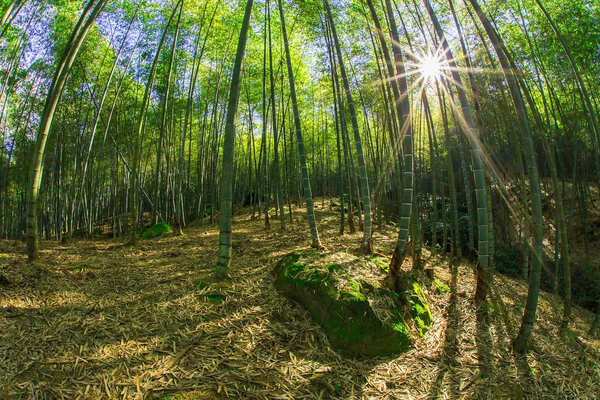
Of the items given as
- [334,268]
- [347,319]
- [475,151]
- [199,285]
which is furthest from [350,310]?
[475,151]

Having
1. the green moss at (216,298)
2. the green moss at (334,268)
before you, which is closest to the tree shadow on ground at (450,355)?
the green moss at (334,268)

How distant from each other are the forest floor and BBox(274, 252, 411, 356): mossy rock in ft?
0.27

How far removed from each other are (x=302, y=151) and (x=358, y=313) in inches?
91.1

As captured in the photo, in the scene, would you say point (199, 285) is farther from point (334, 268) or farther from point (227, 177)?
point (334, 268)

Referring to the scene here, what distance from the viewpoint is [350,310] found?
2.18m

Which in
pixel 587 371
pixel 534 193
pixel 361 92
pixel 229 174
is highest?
pixel 361 92

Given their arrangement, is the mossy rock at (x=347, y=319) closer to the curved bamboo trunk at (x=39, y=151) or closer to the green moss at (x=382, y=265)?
the green moss at (x=382, y=265)

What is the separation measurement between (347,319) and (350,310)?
8 cm

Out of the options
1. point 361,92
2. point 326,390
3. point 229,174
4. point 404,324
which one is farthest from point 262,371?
point 361,92

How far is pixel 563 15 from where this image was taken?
14.1 ft

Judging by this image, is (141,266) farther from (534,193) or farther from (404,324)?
(534,193)

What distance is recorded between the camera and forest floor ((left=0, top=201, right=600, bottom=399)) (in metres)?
1.55

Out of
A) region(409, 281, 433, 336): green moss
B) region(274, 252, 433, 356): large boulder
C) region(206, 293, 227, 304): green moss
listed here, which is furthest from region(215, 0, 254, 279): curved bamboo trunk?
region(409, 281, 433, 336): green moss

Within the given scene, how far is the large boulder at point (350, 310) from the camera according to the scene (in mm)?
2068
